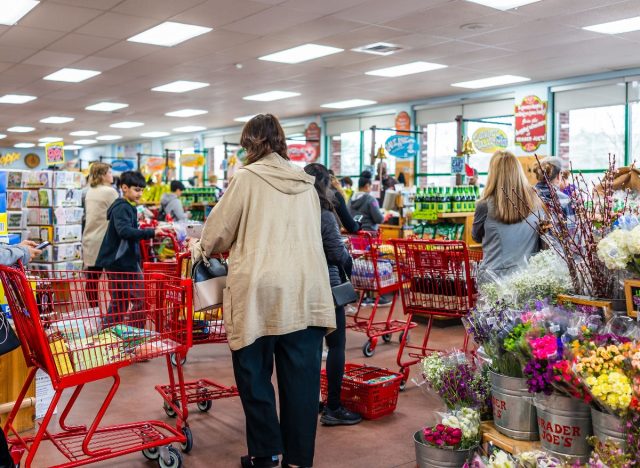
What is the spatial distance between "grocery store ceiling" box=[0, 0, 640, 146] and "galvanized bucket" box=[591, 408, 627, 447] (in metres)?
5.32

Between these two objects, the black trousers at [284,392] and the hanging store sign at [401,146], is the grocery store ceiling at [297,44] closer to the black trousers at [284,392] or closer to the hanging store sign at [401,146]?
the hanging store sign at [401,146]

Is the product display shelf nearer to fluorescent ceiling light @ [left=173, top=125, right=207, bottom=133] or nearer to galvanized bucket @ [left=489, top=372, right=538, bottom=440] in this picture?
galvanized bucket @ [left=489, top=372, right=538, bottom=440]

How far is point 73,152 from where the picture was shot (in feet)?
90.0

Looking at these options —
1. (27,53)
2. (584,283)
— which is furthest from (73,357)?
(27,53)

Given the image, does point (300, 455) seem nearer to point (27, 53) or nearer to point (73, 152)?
point (27, 53)

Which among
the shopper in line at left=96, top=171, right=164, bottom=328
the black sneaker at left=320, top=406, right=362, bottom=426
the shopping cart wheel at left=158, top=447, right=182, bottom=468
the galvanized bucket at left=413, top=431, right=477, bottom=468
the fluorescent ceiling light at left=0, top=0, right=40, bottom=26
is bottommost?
the black sneaker at left=320, top=406, right=362, bottom=426

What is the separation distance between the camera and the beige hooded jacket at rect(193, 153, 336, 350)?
289 centimetres

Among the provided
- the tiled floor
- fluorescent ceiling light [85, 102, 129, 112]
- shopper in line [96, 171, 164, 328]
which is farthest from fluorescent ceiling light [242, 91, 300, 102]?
the tiled floor

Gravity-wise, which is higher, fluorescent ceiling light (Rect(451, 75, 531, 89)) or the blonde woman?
fluorescent ceiling light (Rect(451, 75, 531, 89))

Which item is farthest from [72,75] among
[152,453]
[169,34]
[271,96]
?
[152,453]

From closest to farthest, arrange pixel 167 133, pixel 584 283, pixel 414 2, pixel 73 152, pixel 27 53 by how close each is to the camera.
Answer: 1. pixel 584 283
2. pixel 414 2
3. pixel 27 53
4. pixel 167 133
5. pixel 73 152

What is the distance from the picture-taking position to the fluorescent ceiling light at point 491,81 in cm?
1108

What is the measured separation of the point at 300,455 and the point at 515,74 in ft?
29.6

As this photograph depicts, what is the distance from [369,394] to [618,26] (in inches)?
230
